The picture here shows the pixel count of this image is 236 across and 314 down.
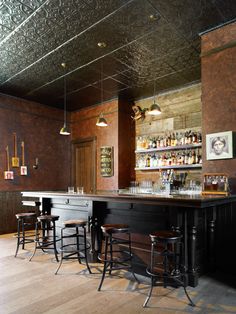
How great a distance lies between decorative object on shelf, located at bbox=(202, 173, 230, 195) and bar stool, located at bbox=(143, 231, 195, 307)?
0.85 meters

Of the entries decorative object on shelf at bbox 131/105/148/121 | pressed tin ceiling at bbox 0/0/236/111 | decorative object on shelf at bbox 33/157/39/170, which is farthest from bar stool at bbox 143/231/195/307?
decorative object on shelf at bbox 33/157/39/170

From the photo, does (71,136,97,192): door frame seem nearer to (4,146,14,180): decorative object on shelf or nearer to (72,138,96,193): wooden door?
(72,138,96,193): wooden door

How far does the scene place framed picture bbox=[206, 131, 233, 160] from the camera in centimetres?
337

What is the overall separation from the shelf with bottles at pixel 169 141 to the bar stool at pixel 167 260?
269 centimetres

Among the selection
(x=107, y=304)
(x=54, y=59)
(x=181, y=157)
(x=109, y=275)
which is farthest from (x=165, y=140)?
(x=107, y=304)

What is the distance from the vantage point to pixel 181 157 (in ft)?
17.9

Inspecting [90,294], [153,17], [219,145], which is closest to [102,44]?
[153,17]

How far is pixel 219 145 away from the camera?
3.46 meters

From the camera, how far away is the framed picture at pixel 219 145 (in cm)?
337

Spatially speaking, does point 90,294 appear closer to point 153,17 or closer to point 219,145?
point 219,145

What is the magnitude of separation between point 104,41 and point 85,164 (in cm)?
401

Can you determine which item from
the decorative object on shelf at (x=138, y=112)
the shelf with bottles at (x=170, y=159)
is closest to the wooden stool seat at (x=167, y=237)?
the shelf with bottles at (x=170, y=159)

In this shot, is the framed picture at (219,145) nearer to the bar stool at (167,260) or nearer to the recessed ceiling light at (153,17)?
the bar stool at (167,260)

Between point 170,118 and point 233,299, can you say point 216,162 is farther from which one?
point 170,118
